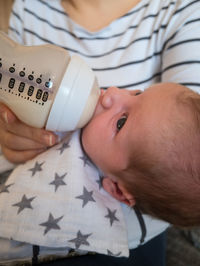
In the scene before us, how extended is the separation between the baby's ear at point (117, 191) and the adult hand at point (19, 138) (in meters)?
0.20

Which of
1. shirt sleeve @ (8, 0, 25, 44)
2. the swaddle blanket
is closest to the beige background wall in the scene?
shirt sleeve @ (8, 0, 25, 44)

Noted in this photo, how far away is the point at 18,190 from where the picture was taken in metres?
0.71

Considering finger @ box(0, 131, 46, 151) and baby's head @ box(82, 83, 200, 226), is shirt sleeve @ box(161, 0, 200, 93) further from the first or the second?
finger @ box(0, 131, 46, 151)

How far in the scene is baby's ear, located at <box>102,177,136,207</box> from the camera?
2.27ft

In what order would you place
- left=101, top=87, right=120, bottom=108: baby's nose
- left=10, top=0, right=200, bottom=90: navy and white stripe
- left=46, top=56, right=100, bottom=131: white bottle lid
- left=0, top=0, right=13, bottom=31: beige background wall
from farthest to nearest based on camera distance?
left=0, top=0, right=13, bottom=31: beige background wall < left=10, top=0, right=200, bottom=90: navy and white stripe < left=101, top=87, right=120, bottom=108: baby's nose < left=46, top=56, right=100, bottom=131: white bottle lid

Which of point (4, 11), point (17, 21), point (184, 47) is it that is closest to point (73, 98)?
point (184, 47)

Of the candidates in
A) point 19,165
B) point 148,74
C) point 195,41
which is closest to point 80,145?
point 19,165

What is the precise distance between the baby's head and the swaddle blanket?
6cm

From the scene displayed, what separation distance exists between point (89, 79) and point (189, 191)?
0.34m

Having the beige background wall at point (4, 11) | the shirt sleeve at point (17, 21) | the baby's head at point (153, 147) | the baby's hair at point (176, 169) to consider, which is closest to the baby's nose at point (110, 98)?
the baby's head at point (153, 147)

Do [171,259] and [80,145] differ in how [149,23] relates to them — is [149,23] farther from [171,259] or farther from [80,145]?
[171,259]

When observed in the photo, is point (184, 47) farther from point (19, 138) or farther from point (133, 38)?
point (19, 138)

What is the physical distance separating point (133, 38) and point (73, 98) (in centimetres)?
44

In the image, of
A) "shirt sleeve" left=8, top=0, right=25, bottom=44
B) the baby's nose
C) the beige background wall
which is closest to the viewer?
the baby's nose
